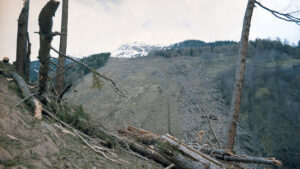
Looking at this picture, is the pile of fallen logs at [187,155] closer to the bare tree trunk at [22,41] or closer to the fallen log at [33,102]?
the fallen log at [33,102]

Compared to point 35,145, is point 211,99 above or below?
below

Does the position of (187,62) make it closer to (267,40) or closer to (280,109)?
(267,40)

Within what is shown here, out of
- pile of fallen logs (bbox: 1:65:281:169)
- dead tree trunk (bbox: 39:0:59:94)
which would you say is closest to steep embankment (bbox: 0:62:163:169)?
pile of fallen logs (bbox: 1:65:281:169)

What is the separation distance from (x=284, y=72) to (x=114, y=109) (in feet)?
90.9

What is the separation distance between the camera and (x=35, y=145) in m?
2.41

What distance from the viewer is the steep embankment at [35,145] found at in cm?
210

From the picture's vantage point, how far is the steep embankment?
2096 millimetres

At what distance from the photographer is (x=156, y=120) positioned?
3341 cm

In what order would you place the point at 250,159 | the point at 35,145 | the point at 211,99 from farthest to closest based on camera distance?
1. the point at 211,99
2. the point at 250,159
3. the point at 35,145

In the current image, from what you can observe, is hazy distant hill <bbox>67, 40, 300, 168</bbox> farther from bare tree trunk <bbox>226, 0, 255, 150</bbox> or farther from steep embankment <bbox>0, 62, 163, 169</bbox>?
steep embankment <bbox>0, 62, 163, 169</bbox>

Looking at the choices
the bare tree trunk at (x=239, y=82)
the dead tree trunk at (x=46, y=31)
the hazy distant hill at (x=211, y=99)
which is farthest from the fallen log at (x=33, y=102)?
the hazy distant hill at (x=211, y=99)

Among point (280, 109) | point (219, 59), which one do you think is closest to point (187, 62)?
point (219, 59)

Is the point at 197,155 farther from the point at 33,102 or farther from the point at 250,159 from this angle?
the point at 33,102

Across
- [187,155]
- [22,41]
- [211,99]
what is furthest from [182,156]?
[211,99]
